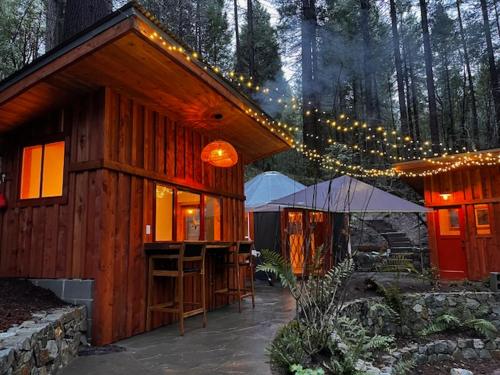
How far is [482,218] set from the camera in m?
8.80

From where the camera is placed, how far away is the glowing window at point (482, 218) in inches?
341

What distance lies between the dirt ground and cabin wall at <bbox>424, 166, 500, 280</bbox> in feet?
4.21

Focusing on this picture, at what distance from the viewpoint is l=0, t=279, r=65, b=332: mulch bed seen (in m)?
3.09

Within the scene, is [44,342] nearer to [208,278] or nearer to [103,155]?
[103,155]

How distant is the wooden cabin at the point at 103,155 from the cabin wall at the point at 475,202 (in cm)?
657

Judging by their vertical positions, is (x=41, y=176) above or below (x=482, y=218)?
above

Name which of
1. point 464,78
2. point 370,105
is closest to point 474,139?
point 464,78

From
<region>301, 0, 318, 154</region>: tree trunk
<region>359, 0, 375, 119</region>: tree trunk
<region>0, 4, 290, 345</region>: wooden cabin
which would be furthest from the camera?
<region>359, 0, 375, 119</region>: tree trunk

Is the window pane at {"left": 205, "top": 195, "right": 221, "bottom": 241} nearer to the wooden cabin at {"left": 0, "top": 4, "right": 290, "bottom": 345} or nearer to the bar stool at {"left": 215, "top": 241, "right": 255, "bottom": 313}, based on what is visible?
the bar stool at {"left": 215, "top": 241, "right": 255, "bottom": 313}

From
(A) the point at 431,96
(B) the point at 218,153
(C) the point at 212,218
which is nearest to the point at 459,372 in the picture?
(C) the point at 212,218

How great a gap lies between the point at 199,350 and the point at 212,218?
2815 mm

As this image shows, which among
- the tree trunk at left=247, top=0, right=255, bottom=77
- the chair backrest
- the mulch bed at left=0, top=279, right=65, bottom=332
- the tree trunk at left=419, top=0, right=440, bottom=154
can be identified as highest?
the tree trunk at left=247, top=0, right=255, bottom=77

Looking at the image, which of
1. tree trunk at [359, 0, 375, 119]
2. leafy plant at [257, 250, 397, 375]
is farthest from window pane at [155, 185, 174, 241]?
tree trunk at [359, 0, 375, 119]

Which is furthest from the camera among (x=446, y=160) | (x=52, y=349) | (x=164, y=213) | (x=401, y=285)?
(x=446, y=160)
